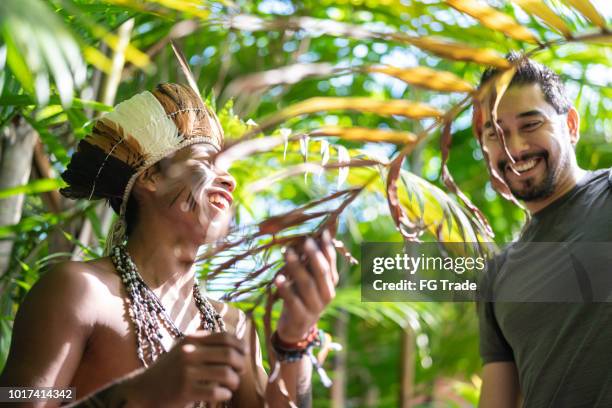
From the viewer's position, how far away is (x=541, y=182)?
1.61m

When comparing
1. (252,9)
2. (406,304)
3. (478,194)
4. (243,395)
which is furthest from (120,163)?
(478,194)

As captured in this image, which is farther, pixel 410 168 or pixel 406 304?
pixel 410 168

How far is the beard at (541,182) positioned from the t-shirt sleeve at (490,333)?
0.48 feet

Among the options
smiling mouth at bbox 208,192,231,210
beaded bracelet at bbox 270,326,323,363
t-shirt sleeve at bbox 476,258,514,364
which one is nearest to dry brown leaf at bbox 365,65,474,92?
beaded bracelet at bbox 270,326,323,363

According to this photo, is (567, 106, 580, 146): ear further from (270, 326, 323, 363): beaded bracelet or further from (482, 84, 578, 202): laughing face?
(270, 326, 323, 363): beaded bracelet

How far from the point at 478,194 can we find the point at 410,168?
0.38 meters

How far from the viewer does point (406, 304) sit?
2643 millimetres

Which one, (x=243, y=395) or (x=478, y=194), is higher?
(x=478, y=194)

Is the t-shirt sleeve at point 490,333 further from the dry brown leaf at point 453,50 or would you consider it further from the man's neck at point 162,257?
the dry brown leaf at point 453,50

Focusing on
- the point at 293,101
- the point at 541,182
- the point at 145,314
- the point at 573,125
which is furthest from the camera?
the point at 293,101

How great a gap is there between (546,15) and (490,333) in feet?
2.90

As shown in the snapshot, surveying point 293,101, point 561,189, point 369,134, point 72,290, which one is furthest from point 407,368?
point 369,134

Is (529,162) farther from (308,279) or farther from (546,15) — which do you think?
(308,279)

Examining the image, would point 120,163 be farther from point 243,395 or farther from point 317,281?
point 317,281
